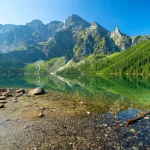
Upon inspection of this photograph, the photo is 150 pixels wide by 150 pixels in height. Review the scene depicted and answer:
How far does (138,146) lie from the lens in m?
15.6

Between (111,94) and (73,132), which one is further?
(111,94)

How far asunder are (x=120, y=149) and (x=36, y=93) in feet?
131

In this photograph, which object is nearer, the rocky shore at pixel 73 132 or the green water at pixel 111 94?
the rocky shore at pixel 73 132

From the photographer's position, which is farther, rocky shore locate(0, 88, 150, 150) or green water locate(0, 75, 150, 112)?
green water locate(0, 75, 150, 112)

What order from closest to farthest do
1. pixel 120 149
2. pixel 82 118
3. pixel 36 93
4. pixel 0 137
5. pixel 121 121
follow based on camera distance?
pixel 120 149 < pixel 0 137 < pixel 121 121 < pixel 82 118 < pixel 36 93

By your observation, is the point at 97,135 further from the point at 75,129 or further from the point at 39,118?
the point at 39,118

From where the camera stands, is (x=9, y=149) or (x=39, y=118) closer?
(x=9, y=149)

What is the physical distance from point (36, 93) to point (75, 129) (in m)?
33.8

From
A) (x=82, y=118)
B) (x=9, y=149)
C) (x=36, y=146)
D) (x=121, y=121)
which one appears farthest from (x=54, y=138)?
(x=121, y=121)

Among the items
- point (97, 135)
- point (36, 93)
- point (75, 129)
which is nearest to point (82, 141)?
point (97, 135)

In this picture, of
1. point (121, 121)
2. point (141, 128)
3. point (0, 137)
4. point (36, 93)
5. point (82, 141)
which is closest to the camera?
point (82, 141)

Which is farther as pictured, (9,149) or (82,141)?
(82,141)

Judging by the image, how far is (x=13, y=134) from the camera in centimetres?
1908

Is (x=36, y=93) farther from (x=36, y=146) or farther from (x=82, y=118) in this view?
(x=36, y=146)
